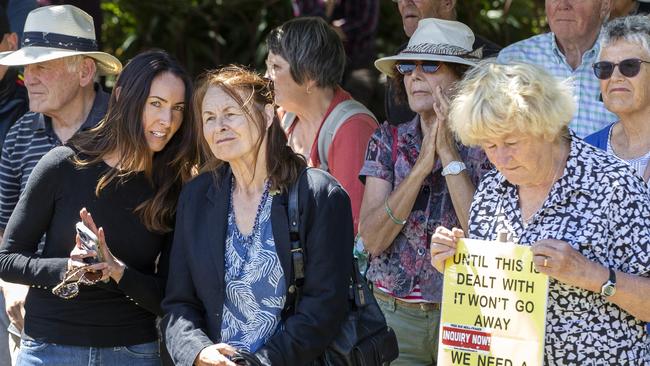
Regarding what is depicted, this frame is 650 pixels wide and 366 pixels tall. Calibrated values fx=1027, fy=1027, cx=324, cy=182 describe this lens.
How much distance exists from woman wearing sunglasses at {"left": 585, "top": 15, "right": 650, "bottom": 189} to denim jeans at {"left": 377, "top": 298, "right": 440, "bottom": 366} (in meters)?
0.98

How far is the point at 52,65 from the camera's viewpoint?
4.41 m

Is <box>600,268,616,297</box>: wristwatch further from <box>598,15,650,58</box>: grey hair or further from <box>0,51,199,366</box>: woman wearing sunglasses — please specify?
<box>0,51,199,366</box>: woman wearing sunglasses

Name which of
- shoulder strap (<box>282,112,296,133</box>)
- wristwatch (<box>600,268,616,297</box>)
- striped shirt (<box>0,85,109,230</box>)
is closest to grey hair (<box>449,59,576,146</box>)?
wristwatch (<box>600,268,616,297</box>)

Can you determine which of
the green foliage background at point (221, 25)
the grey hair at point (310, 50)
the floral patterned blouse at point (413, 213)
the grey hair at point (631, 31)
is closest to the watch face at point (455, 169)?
the floral patterned blouse at point (413, 213)

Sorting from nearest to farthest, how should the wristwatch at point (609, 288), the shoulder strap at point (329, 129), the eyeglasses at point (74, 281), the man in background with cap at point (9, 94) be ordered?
the wristwatch at point (609, 288) → the eyeglasses at point (74, 281) → the shoulder strap at point (329, 129) → the man in background with cap at point (9, 94)

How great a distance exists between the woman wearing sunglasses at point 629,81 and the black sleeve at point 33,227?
2.06 meters

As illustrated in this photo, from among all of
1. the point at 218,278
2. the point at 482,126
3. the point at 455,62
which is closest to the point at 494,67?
the point at 482,126

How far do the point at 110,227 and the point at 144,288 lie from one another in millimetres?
274

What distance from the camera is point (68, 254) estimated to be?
386cm

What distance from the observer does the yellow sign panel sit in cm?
313

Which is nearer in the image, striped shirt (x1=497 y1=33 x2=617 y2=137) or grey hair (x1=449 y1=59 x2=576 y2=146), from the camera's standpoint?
grey hair (x1=449 y1=59 x2=576 y2=146)

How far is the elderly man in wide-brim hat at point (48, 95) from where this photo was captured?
14.0 feet

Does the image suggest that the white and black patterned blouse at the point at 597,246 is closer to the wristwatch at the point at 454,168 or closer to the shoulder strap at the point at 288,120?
the wristwatch at the point at 454,168

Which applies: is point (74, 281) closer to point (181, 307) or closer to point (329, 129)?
point (181, 307)
